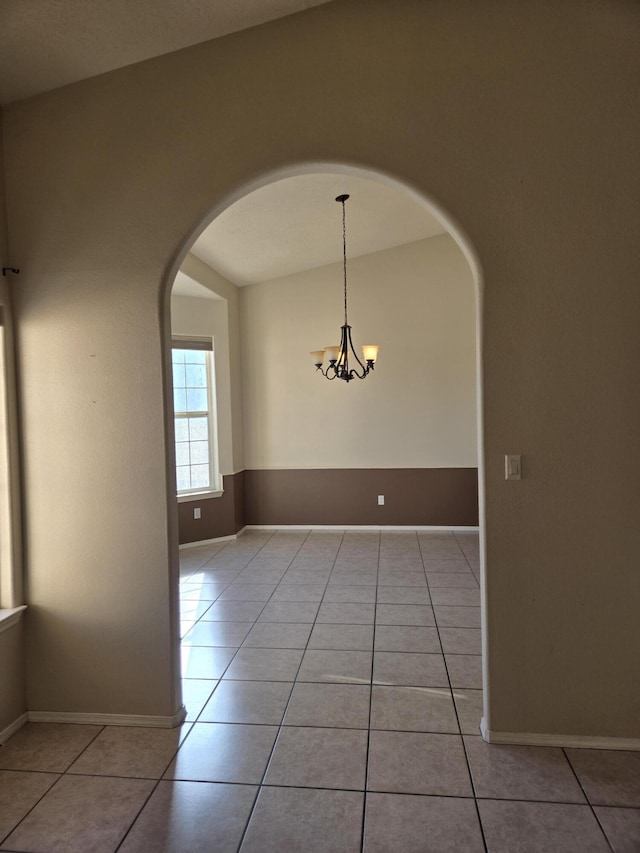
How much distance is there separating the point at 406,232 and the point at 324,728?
Answer: 4566 millimetres

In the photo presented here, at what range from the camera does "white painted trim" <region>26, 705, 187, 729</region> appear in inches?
93.0

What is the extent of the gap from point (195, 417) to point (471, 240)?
4.08 meters

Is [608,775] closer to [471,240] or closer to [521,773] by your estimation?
[521,773]

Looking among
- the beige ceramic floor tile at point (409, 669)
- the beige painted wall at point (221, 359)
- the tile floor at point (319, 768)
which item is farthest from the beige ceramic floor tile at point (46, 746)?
the beige painted wall at point (221, 359)

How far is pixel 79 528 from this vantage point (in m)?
2.44

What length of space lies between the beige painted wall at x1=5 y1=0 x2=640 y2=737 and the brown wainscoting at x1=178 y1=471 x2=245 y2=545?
2.98 metres

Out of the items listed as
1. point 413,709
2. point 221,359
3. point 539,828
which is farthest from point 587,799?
point 221,359

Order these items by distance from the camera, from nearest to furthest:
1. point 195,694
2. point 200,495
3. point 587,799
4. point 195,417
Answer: point 587,799 < point 195,694 < point 200,495 < point 195,417

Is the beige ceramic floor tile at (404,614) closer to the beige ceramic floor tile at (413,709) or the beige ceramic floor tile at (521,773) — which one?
the beige ceramic floor tile at (413,709)

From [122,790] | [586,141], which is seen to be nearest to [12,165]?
[586,141]

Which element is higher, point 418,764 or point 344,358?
point 344,358

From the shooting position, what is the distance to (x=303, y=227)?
4.61 metres

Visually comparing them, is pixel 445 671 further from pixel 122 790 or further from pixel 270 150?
pixel 270 150

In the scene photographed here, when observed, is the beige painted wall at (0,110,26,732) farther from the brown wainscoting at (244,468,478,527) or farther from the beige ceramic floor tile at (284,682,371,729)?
the brown wainscoting at (244,468,478,527)
